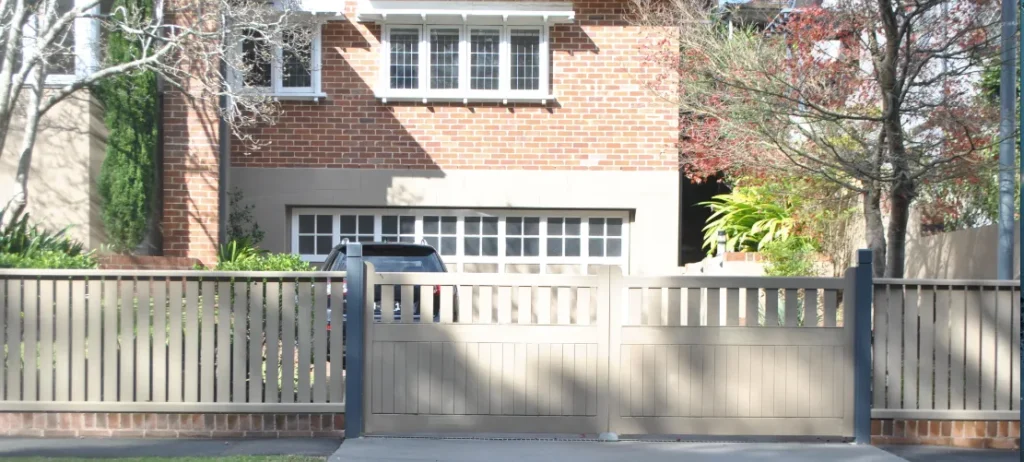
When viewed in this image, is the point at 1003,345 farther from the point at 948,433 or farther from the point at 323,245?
the point at 323,245

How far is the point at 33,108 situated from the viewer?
12.2m

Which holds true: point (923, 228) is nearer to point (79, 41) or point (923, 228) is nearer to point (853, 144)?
point (853, 144)

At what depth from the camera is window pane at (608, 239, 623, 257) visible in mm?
17188

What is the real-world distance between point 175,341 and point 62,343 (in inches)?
35.0

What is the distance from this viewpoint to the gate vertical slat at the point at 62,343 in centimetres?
848

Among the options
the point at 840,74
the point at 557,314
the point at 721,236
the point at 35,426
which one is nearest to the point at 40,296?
the point at 35,426

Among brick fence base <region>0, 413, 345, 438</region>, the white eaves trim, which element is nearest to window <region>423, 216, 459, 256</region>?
the white eaves trim

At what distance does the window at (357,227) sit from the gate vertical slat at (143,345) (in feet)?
27.9

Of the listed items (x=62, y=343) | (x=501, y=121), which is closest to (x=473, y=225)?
(x=501, y=121)

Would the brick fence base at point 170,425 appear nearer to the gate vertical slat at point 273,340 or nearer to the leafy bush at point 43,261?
the gate vertical slat at point 273,340

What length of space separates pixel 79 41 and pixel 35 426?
6.82 meters

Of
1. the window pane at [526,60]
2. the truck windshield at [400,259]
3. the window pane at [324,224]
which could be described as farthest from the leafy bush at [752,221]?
the window pane at [324,224]

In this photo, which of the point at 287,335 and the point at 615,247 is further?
the point at 615,247

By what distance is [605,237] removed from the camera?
56.4 feet
